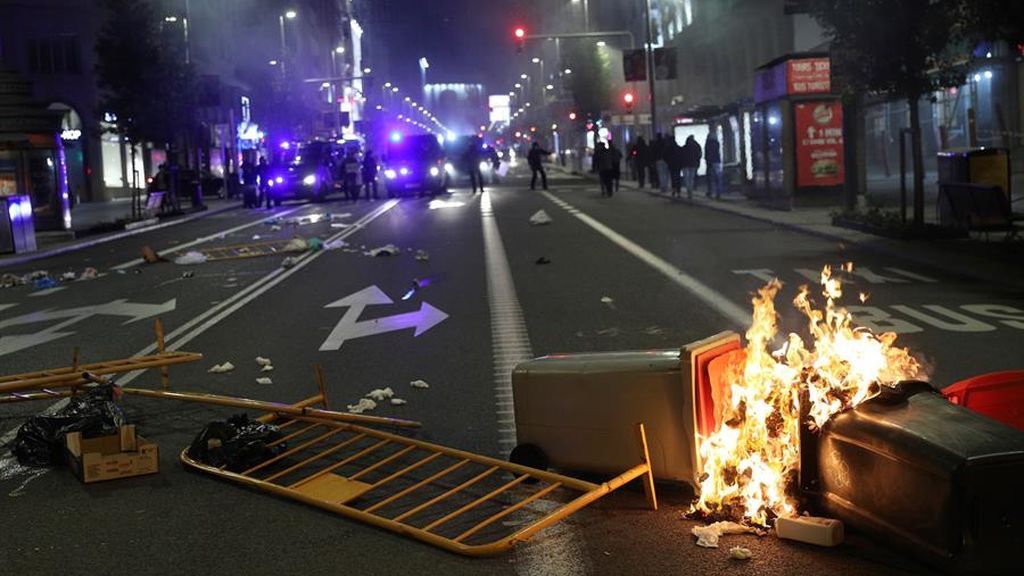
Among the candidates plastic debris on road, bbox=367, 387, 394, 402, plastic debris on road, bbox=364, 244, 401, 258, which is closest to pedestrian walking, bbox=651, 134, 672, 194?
plastic debris on road, bbox=364, 244, 401, 258

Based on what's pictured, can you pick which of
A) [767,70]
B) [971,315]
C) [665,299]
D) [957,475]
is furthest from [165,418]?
[767,70]

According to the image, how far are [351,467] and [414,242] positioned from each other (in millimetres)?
16117

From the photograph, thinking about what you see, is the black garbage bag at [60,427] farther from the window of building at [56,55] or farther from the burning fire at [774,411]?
the window of building at [56,55]

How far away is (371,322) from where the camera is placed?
12281mm

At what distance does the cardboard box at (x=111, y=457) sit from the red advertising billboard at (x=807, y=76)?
78.4 ft

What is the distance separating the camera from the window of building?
5575 centimetres

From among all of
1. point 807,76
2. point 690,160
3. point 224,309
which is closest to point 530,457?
point 224,309

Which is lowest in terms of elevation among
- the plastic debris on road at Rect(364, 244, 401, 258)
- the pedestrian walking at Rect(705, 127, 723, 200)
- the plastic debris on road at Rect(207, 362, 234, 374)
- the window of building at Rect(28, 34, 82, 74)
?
the plastic debris on road at Rect(207, 362, 234, 374)

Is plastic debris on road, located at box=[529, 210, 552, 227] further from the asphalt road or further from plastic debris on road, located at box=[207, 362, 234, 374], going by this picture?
plastic debris on road, located at box=[207, 362, 234, 374]

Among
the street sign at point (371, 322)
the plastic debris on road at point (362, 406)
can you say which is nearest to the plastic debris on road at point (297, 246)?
the street sign at point (371, 322)

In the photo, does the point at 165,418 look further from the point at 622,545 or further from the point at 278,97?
the point at 278,97

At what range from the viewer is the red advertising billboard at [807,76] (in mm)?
27828

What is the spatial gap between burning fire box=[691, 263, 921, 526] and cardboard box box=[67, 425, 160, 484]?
320 cm

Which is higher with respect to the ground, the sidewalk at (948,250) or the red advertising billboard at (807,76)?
the red advertising billboard at (807,76)
